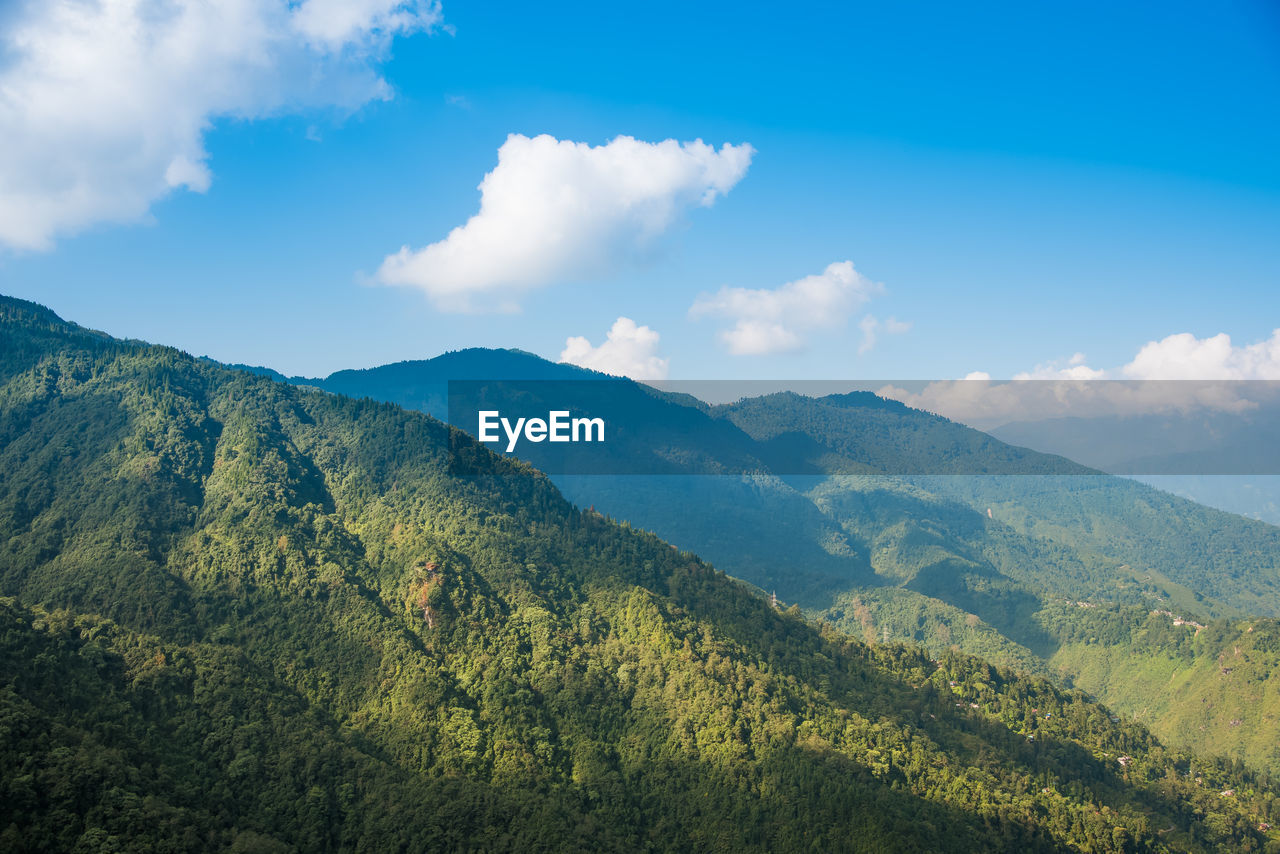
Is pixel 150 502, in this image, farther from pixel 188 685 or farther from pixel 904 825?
pixel 904 825

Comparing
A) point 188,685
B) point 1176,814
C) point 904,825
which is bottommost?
point 1176,814

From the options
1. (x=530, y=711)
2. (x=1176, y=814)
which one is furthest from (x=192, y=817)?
(x=1176, y=814)

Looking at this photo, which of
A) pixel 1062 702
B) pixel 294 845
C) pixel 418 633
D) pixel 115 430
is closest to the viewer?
pixel 294 845

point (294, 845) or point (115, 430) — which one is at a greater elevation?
point (115, 430)

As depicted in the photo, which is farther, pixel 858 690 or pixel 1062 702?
pixel 1062 702

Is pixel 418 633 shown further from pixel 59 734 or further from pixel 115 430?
pixel 115 430

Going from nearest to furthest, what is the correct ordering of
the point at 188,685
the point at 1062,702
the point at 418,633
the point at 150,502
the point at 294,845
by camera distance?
the point at 294,845
the point at 188,685
the point at 418,633
the point at 150,502
the point at 1062,702

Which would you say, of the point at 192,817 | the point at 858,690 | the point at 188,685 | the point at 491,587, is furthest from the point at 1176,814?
the point at 188,685
